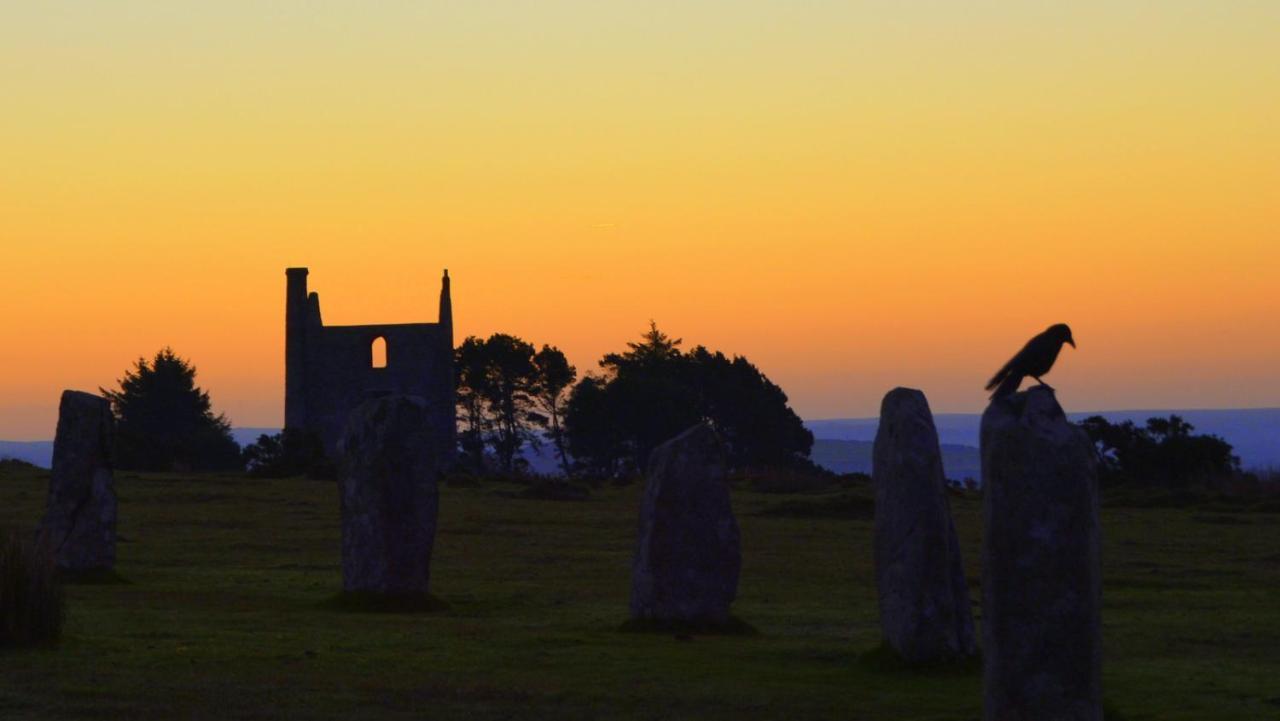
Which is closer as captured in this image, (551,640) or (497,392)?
(551,640)

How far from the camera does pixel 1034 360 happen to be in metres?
13.4

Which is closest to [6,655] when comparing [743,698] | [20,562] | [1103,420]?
[20,562]

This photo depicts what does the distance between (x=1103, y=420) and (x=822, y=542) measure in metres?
21.4

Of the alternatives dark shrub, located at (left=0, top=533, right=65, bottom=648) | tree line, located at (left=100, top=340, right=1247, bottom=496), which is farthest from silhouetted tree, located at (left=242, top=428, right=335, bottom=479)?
dark shrub, located at (left=0, top=533, right=65, bottom=648)

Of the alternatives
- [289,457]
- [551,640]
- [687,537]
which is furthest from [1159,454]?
[551,640]

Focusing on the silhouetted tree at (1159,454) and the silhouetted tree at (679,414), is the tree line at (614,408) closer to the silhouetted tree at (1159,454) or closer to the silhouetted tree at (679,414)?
the silhouetted tree at (679,414)

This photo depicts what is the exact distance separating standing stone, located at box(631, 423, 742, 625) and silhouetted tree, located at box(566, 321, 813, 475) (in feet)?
197

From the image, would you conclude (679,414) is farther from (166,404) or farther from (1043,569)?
(1043,569)

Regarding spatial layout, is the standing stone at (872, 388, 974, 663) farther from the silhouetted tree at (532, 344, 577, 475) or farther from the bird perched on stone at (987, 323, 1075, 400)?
the silhouetted tree at (532, 344, 577, 475)

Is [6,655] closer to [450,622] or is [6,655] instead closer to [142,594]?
[450,622]

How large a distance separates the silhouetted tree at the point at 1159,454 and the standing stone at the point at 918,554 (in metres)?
36.7

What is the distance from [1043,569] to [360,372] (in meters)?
72.5

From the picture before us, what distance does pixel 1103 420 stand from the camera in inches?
2188

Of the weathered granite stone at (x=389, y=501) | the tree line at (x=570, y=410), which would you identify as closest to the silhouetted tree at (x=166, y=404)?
the tree line at (x=570, y=410)
